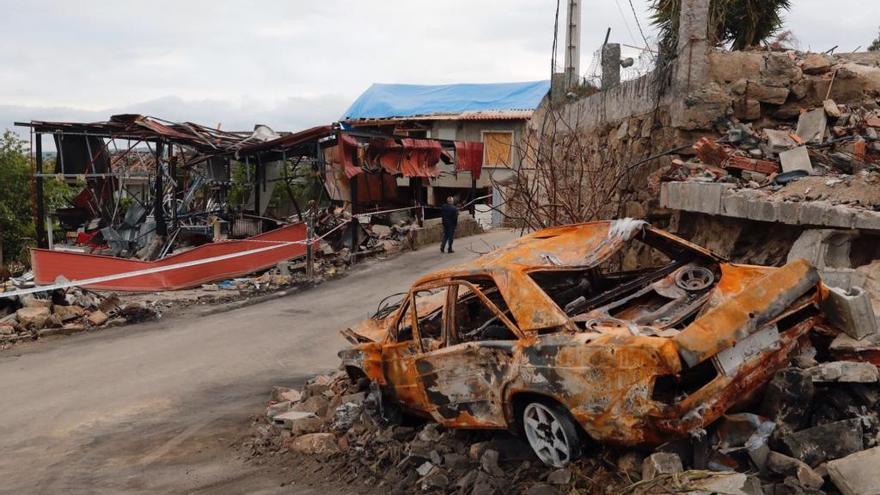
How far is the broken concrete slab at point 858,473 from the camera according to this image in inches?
152

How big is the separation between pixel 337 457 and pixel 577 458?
2.47 m

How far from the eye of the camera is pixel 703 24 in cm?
895

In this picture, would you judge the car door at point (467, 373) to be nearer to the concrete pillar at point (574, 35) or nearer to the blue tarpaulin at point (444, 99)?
the concrete pillar at point (574, 35)

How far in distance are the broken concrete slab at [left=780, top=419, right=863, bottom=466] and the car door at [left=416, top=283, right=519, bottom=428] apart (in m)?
1.75

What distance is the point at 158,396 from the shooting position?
8.79 metres

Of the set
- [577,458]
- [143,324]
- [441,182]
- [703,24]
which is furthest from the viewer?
[441,182]

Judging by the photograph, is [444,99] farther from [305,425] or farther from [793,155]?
[305,425]

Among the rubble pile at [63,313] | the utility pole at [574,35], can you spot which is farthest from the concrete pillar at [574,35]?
the rubble pile at [63,313]

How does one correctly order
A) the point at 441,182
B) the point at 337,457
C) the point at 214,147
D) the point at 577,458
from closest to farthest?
1. the point at 577,458
2. the point at 337,457
3. the point at 214,147
4. the point at 441,182

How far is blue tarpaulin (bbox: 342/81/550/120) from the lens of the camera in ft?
101

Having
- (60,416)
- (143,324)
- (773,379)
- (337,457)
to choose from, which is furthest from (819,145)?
(143,324)

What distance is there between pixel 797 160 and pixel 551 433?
4.65m

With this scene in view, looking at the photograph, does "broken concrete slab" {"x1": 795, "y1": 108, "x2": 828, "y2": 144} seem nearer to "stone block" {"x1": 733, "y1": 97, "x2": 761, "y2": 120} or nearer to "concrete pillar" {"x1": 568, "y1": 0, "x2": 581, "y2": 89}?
"stone block" {"x1": 733, "y1": 97, "x2": 761, "y2": 120}

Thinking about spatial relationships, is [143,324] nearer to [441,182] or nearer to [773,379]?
[773,379]
